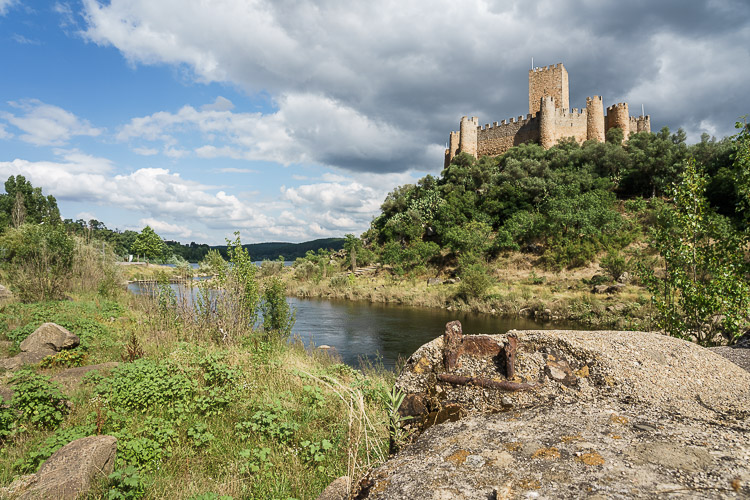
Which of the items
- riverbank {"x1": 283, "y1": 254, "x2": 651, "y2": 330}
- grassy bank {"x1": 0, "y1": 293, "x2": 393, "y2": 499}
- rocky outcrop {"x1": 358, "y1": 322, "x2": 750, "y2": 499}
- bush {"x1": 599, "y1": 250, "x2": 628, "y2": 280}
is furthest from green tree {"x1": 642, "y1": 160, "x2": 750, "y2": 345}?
bush {"x1": 599, "y1": 250, "x2": 628, "y2": 280}

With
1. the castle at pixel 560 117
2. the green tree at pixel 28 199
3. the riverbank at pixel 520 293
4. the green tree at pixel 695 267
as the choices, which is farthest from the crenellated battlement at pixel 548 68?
the green tree at pixel 28 199

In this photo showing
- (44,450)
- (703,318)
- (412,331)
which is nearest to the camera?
(44,450)

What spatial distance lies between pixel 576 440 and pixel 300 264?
147ft

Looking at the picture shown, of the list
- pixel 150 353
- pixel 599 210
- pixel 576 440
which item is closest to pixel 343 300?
pixel 599 210

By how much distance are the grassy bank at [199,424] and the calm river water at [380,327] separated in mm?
6919

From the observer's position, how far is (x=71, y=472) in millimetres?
3498

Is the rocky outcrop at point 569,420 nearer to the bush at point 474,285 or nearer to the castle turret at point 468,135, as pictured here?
the bush at point 474,285

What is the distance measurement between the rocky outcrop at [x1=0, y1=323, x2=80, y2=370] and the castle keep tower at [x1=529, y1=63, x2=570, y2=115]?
147 ft

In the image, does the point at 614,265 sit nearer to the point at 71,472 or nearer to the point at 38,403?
the point at 38,403

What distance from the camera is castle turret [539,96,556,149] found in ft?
135

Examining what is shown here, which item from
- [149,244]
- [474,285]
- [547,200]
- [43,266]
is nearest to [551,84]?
[547,200]

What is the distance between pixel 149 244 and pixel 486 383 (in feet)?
195

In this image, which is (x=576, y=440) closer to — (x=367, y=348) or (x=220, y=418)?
(x=220, y=418)

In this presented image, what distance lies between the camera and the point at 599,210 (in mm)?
31391
